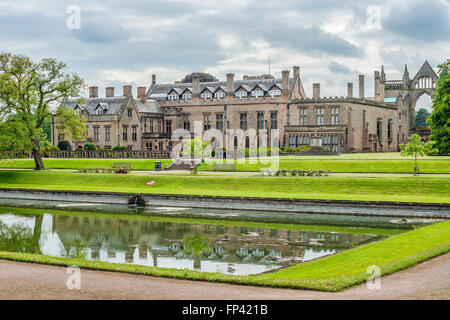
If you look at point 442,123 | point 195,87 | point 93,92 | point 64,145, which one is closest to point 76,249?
point 442,123

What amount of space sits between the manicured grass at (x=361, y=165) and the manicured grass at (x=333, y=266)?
1061 inches

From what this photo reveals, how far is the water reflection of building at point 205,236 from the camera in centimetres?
2212

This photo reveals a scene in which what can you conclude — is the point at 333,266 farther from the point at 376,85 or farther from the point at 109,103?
the point at 376,85

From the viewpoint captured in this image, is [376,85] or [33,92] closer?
[33,92]

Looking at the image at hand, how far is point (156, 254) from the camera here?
2227 cm

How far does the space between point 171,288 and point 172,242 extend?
1210cm

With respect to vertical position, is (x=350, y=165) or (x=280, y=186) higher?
(x=350, y=165)

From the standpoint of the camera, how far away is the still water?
20922 mm

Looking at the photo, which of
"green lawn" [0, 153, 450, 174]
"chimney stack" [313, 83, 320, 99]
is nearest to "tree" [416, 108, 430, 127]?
"chimney stack" [313, 83, 320, 99]

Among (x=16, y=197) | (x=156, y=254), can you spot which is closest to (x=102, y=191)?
(x=16, y=197)

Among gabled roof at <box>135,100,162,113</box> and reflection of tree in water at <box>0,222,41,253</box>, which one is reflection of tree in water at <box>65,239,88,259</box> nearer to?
reflection of tree in water at <box>0,222,41,253</box>

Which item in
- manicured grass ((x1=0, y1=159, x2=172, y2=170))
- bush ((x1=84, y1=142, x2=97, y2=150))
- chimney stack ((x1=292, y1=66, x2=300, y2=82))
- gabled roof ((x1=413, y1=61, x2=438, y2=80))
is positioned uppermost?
gabled roof ((x1=413, y1=61, x2=438, y2=80))

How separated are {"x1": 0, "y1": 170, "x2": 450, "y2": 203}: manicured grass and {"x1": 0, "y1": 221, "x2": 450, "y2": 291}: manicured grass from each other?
12.7 meters

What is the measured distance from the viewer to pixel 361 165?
51750mm
